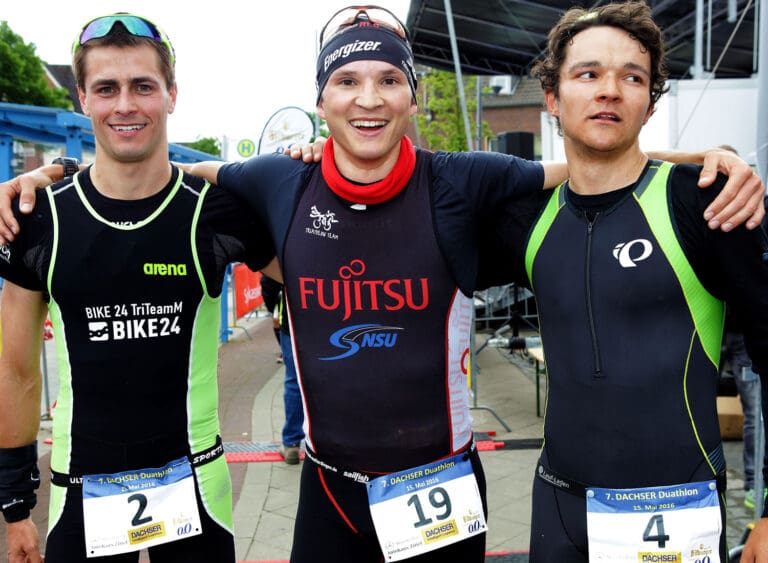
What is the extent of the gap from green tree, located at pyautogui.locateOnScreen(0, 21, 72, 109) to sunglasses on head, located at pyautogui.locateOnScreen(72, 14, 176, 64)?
99.8 ft

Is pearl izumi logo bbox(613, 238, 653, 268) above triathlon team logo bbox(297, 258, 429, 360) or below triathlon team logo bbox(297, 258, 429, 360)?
above

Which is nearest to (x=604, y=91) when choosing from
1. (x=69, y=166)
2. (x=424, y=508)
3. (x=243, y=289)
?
(x=424, y=508)

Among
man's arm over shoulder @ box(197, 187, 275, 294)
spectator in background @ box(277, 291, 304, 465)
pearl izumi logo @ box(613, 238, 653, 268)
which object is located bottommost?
spectator in background @ box(277, 291, 304, 465)

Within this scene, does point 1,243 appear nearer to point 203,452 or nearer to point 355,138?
point 203,452

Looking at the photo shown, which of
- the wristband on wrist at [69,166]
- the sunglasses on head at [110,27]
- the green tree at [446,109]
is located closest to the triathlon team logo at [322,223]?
the sunglasses on head at [110,27]

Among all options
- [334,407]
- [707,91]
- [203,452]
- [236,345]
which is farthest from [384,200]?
[236,345]

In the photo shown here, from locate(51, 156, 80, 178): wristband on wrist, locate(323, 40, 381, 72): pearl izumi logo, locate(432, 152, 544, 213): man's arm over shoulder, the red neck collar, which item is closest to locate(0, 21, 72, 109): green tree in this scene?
locate(51, 156, 80, 178): wristband on wrist

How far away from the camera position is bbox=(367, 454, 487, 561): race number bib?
1.99m

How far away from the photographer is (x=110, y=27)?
213cm

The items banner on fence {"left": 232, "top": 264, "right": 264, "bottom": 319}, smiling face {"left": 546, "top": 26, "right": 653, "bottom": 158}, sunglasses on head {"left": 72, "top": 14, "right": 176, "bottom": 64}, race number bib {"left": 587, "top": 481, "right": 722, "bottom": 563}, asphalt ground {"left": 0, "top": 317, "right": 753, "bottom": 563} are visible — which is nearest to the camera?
race number bib {"left": 587, "top": 481, "right": 722, "bottom": 563}

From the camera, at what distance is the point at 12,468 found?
2152 millimetres

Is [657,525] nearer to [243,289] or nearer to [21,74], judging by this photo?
[243,289]

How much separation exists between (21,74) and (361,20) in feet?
104

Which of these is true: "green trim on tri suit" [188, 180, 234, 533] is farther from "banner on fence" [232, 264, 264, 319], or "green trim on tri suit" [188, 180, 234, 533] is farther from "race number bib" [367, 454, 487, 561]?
"banner on fence" [232, 264, 264, 319]
